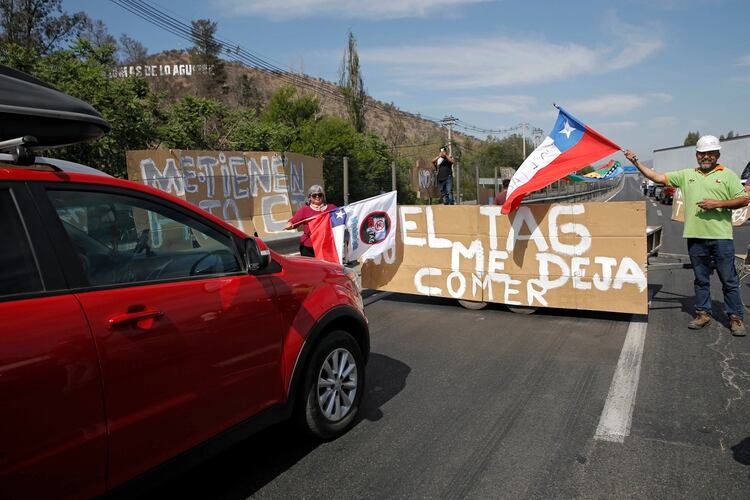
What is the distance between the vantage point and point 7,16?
2547 cm

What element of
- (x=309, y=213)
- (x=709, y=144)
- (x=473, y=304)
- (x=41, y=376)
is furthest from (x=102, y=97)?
(x=41, y=376)

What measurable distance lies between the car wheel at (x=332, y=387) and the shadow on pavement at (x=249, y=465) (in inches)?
5.2

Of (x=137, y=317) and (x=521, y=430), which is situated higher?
(x=137, y=317)

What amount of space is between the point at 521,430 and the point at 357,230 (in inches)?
166

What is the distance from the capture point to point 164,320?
2549 millimetres

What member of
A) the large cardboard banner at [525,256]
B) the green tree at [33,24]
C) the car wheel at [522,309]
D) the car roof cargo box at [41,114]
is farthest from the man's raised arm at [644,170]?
the green tree at [33,24]

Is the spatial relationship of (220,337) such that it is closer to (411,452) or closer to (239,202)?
(411,452)

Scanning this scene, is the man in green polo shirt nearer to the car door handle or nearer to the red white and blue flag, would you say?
the red white and blue flag

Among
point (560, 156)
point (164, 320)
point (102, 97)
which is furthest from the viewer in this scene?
point (102, 97)

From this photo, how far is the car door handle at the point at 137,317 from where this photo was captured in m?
2.34

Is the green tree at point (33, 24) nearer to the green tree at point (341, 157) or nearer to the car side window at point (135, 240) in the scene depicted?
the green tree at point (341, 157)

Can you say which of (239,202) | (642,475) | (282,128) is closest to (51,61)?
(239,202)

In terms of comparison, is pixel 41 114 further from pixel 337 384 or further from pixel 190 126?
pixel 190 126

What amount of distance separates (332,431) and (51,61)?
14595 millimetres
